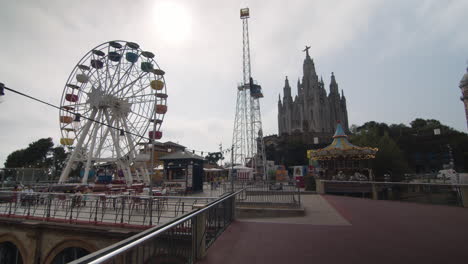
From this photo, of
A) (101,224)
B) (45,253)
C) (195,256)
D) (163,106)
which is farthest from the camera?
(163,106)

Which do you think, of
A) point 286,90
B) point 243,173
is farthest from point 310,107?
point 243,173

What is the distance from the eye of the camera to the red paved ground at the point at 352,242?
4363mm

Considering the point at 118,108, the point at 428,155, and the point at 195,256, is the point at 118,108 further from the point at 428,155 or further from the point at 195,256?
the point at 428,155

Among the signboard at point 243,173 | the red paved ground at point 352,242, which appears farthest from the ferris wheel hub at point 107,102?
the red paved ground at point 352,242

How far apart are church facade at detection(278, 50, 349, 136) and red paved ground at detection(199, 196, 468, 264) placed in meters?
84.6

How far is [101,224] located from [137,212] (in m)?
1.92

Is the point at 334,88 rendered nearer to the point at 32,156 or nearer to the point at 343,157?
the point at 343,157

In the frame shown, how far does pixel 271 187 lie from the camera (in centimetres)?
1566

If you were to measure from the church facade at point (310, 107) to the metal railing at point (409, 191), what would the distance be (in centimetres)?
7460

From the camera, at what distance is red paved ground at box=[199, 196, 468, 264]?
4.36 metres

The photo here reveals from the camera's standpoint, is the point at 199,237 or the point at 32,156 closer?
the point at 199,237

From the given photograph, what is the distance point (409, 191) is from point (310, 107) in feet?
298

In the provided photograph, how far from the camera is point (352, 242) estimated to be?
529 cm

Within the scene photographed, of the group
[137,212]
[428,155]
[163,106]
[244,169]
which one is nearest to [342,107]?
[428,155]
